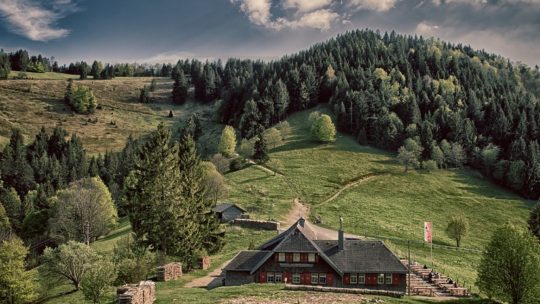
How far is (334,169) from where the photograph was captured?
116 m

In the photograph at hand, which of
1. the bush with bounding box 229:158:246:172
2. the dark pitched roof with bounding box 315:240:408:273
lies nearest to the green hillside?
the bush with bounding box 229:158:246:172

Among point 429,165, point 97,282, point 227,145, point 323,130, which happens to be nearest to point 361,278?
point 97,282

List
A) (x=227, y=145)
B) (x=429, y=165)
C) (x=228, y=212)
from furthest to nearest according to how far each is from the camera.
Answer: (x=227, y=145), (x=429, y=165), (x=228, y=212)

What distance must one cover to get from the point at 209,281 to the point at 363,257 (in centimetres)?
1657

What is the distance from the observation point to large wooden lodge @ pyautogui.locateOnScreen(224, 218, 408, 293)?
50.0 meters

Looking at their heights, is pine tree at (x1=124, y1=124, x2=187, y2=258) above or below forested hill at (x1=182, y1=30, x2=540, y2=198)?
below

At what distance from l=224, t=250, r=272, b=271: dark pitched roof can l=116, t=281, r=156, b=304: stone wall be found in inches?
769

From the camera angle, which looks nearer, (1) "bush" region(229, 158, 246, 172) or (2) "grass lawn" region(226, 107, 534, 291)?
(2) "grass lawn" region(226, 107, 534, 291)

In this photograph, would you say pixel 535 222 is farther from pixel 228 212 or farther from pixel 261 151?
pixel 261 151

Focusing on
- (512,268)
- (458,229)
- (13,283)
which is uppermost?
(512,268)

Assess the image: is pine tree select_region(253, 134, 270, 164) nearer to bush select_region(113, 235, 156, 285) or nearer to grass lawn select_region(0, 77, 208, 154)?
grass lawn select_region(0, 77, 208, 154)

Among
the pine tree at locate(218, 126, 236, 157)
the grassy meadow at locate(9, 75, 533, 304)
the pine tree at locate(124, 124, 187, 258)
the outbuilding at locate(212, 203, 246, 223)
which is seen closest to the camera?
the pine tree at locate(124, 124, 187, 258)

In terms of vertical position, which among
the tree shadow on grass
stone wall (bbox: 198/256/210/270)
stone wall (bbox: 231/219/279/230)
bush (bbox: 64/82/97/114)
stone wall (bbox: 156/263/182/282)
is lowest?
stone wall (bbox: 198/256/210/270)

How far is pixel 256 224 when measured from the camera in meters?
76.1
